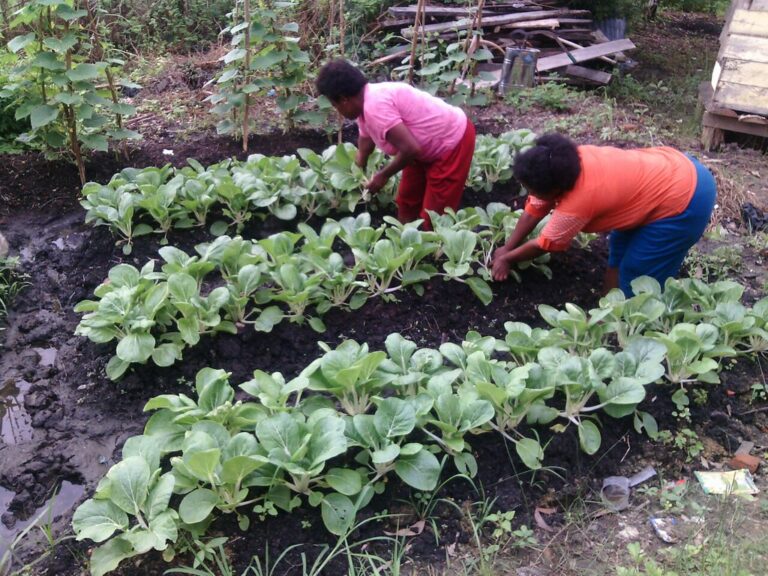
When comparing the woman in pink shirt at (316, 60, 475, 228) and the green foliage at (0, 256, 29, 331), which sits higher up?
the woman in pink shirt at (316, 60, 475, 228)

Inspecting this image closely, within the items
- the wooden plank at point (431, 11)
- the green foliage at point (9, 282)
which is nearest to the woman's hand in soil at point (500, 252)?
the green foliage at point (9, 282)

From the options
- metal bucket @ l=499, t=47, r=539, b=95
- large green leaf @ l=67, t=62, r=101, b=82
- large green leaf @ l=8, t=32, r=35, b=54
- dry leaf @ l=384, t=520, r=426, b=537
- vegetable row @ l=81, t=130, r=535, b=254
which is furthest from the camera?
metal bucket @ l=499, t=47, r=539, b=95

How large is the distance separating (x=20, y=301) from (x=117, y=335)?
1.28 m

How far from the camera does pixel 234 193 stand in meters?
4.62

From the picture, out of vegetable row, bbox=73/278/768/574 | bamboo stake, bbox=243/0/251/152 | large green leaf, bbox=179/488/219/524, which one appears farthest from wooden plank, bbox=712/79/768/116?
large green leaf, bbox=179/488/219/524

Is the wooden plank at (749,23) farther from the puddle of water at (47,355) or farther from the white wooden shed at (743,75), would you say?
the puddle of water at (47,355)

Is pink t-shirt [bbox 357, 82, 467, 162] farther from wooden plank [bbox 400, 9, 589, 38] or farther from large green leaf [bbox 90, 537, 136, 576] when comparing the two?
wooden plank [bbox 400, 9, 589, 38]

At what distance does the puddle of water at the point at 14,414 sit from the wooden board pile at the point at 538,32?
5982mm

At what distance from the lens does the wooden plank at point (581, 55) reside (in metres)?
8.48

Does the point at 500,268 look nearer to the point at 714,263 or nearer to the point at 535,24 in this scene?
the point at 714,263

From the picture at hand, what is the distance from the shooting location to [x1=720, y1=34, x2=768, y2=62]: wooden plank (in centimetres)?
621

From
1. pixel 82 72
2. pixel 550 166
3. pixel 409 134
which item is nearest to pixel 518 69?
pixel 409 134

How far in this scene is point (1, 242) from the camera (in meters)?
4.63

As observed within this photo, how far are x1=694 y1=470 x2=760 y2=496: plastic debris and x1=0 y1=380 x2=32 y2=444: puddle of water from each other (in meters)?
3.34
